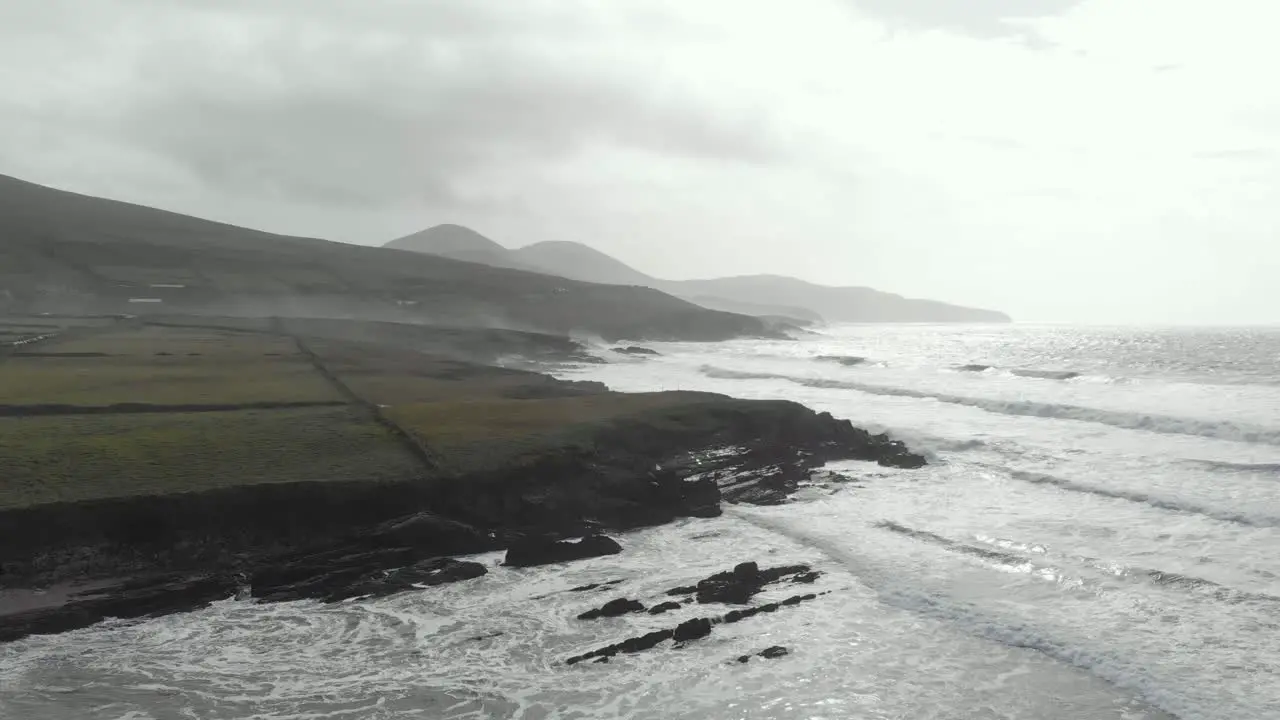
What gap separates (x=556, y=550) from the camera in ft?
64.3

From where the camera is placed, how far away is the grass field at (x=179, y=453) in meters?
18.1

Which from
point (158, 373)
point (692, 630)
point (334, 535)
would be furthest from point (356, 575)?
point (158, 373)

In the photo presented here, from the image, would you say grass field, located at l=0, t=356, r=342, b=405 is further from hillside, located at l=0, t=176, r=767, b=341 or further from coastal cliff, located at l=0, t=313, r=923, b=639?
hillside, located at l=0, t=176, r=767, b=341

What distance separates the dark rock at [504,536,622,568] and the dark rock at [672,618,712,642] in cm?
498

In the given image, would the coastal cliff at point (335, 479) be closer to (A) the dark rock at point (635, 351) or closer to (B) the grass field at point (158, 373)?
(B) the grass field at point (158, 373)

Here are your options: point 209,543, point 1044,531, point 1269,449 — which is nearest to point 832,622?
point 1044,531

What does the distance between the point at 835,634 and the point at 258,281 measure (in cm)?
12791

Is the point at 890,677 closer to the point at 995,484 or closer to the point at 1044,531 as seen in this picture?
the point at 1044,531

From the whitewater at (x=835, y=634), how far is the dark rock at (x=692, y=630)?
9.7 inches

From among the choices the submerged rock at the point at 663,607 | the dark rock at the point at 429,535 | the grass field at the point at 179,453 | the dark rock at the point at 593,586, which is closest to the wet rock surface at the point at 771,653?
the submerged rock at the point at 663,607

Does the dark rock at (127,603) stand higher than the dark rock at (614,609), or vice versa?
the dark rock at (127,603)

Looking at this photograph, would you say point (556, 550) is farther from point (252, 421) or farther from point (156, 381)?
point (156, 381)

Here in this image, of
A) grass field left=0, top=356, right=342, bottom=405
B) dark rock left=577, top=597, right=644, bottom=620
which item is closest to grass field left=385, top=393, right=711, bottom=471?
grass field left=0, top=356, right=342, bottom=405

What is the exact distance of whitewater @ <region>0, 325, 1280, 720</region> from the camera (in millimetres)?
12469
